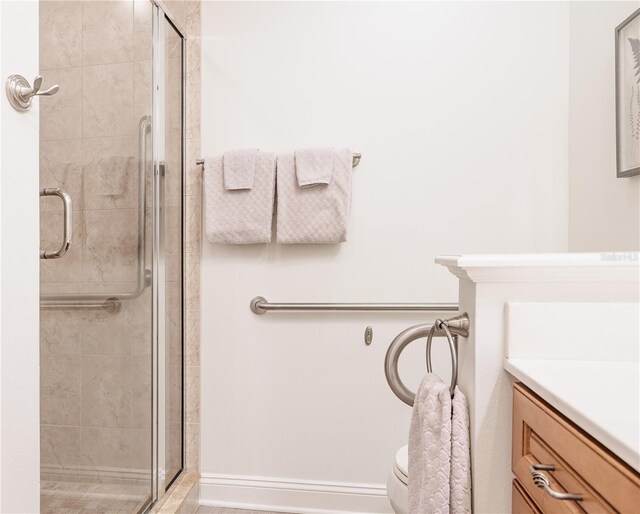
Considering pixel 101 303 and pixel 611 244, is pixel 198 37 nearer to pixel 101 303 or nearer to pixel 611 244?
pixel 101 303

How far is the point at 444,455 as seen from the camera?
85 cm

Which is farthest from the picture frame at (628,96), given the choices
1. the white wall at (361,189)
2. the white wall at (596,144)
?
the white wall at (361,189)

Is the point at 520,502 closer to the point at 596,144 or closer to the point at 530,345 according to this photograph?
the point at 530,345

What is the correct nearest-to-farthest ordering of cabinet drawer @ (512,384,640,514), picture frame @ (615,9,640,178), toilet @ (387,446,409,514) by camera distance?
cabinet drawer @ (512,384,640,514) → toilet @ (387,446,409,514) → picture frame @ (615,9,640,178)

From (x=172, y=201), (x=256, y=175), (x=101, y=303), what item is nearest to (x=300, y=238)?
(x=256, y=175)

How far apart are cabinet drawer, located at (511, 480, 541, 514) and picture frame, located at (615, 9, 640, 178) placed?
98cm

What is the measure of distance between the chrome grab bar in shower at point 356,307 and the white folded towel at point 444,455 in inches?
34.0

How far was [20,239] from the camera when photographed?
0.93 metres

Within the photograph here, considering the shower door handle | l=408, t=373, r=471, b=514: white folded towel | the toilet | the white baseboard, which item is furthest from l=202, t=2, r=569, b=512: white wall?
l=408, t=373, r=471, b=514: white folded towel

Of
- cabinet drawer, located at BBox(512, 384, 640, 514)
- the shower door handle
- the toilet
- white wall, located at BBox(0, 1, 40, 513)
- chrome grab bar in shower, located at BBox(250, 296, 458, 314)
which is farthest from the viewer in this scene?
chrome grab bar in shower, located at BBox(250, 296, 458, 314)

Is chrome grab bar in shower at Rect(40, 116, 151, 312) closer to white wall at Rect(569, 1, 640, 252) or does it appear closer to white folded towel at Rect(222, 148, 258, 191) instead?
white folded towel at Rect(222, 148, 258, 191)

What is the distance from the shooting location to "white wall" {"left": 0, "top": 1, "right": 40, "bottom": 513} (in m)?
0.88

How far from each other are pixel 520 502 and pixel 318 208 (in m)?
1.19

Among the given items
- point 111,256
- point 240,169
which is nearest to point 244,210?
point 240,169
